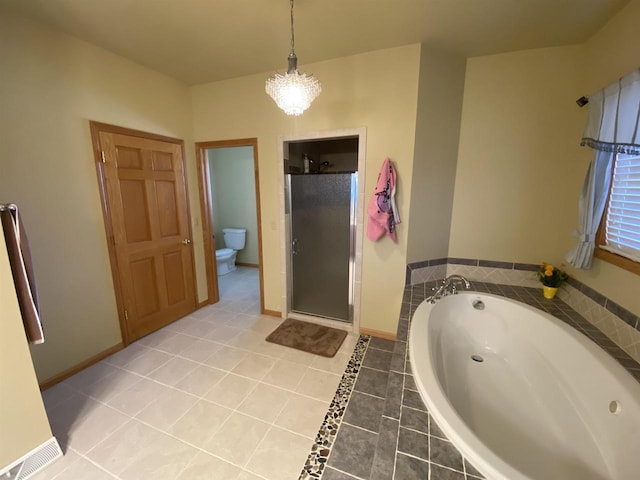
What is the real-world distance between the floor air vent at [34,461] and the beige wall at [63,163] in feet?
2.45

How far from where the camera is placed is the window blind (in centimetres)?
142

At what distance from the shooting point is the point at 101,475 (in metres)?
1.33

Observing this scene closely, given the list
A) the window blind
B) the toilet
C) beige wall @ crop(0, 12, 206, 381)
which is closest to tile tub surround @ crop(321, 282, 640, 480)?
the window blind

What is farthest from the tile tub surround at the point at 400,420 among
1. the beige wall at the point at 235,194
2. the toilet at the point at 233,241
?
the beige wall at the point at 235,194

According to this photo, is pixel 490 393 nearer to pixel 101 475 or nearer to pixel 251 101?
pixel 101 475

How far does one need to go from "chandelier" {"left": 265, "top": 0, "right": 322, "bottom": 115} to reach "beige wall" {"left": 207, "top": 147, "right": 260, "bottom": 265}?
3.12m

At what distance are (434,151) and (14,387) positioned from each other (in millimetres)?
3085

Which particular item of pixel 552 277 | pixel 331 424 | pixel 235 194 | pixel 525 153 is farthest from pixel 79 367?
pixel 525 153

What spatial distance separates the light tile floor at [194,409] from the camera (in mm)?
1381

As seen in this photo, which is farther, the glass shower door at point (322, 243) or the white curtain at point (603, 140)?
the glass shower door at point (322, 243)

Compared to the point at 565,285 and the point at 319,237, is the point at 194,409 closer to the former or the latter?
the point at 319,237

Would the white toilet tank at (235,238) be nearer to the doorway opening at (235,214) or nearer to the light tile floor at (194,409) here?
the doorway opening at (235,214)

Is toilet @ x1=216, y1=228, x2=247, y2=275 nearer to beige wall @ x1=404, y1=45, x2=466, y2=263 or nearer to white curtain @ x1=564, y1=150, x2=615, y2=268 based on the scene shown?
beige wall @ x1=404, y1=45, x2=466, y2=263

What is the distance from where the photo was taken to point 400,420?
1.05 meters
